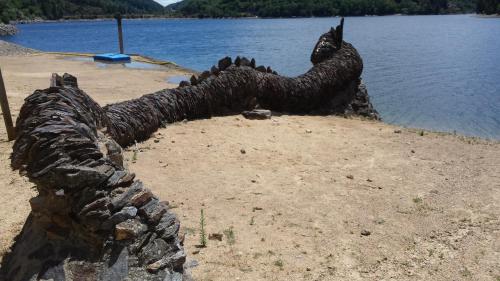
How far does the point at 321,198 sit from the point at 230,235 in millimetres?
1860

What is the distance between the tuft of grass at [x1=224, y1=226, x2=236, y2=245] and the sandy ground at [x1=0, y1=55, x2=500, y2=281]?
0.02m

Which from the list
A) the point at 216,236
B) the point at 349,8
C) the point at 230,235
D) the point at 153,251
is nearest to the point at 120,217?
the point at 153,251

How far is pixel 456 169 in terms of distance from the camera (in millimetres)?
8742

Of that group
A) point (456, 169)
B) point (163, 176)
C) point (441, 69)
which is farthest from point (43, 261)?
point (441, 69)

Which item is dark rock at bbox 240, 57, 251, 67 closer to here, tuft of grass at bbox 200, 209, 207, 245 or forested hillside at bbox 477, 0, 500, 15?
tuft of grass at bbox 200, 209, 207, 245

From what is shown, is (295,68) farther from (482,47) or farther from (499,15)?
(499,15)

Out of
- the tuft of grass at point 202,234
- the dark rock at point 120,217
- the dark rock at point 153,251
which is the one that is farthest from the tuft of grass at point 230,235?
the dark rock at point 120,217

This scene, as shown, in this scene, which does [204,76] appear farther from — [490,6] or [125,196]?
[490,6]

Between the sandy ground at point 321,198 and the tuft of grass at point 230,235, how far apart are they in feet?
0.08

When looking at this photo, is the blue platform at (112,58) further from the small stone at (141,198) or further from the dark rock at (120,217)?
the dark rock at (120,217)

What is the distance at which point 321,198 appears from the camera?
725cm

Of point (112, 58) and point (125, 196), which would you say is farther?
point (112, 58)

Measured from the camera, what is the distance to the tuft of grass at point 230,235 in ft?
19.2

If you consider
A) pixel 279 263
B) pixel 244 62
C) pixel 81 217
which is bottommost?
pixel 279 263
